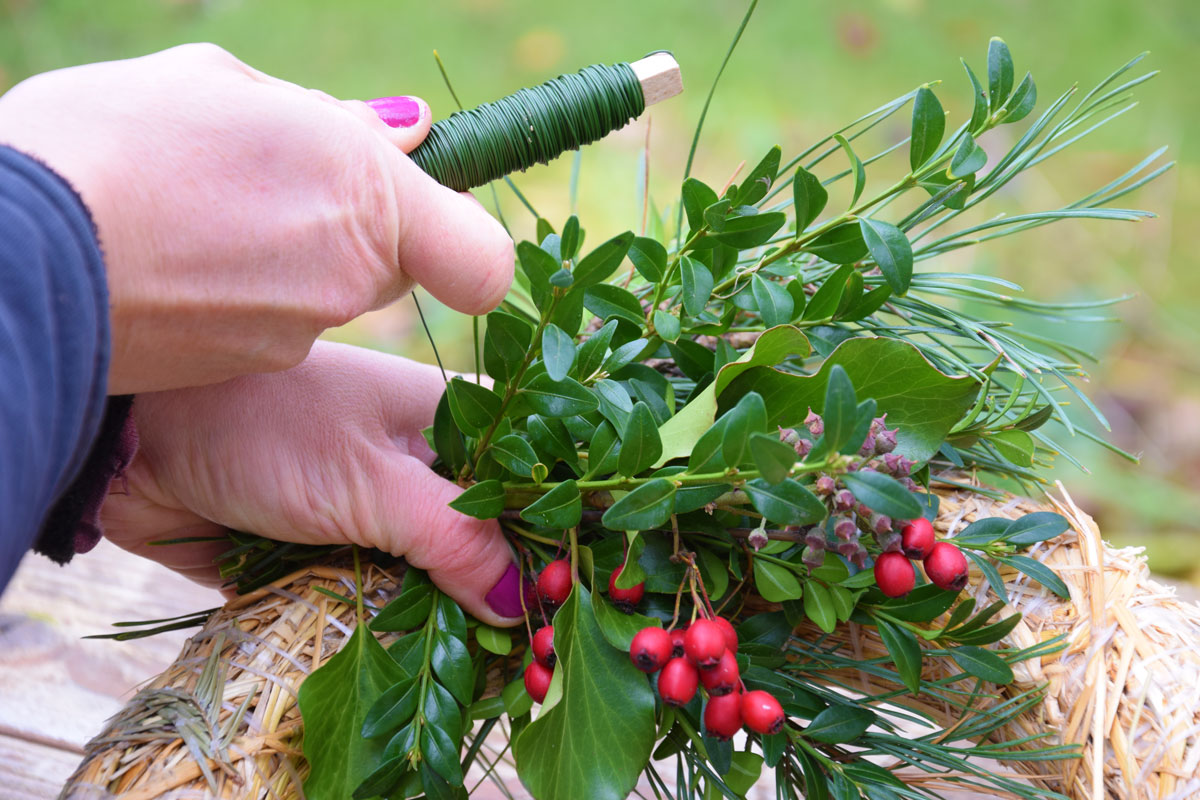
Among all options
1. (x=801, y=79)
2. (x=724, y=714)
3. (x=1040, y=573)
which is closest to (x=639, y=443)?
(x=724, y=714)

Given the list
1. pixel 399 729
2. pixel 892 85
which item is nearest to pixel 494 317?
pixel 399 729

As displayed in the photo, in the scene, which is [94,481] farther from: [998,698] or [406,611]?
[998,698]

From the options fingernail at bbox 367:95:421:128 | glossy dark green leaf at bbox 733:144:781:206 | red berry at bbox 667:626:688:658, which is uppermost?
fingernail at bbox 367:95:421:128

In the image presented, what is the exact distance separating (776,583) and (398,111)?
0.32 metres

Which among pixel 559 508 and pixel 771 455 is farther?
pixel 559 508

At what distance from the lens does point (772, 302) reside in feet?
1.52

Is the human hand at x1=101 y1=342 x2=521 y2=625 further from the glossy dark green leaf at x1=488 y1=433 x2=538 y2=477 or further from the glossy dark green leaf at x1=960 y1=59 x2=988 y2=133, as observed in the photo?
the glossy dark green leaf at x1=960 y1=59 x2=988 y2=133

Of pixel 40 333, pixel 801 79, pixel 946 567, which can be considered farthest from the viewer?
pixel 801 79

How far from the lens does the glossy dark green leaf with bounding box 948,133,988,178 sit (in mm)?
438

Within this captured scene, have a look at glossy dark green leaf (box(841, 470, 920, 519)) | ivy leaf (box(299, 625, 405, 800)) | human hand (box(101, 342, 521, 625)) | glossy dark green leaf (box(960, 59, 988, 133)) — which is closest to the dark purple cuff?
human hand (box(101, 342, 521, 625))

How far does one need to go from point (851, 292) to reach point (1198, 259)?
1.49 meters

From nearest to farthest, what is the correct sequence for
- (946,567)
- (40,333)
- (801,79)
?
(40,333) < (946,567) < (801,79)

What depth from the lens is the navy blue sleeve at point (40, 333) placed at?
304 millimetres

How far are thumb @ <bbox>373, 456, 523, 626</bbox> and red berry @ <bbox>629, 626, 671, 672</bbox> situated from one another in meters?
0.12
